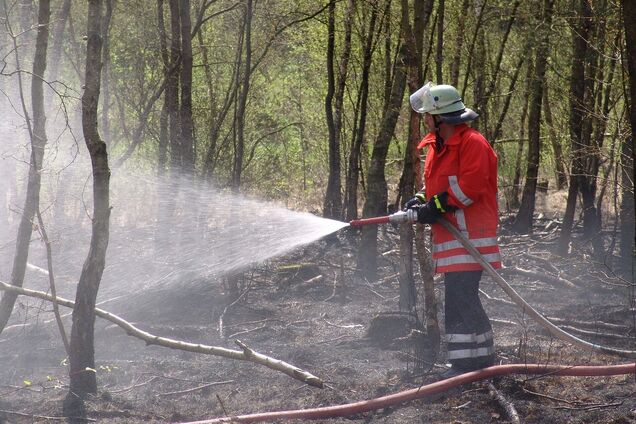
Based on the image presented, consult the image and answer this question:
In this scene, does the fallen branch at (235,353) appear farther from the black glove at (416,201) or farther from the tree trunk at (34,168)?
the black glove at (416,201)

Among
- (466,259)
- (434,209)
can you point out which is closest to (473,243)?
(466,259)

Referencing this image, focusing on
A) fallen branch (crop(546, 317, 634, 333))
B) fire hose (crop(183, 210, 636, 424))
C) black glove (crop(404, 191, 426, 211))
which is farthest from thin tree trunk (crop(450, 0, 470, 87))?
fire hose (crop(183, 210, 636, 424))

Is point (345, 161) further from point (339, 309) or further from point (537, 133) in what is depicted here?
point (339, 309)

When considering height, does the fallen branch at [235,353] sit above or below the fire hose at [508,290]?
below

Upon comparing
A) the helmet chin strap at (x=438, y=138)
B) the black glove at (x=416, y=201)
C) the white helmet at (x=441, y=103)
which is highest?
the white helmet at (x=441, y=103)

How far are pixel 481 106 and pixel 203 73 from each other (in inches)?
177

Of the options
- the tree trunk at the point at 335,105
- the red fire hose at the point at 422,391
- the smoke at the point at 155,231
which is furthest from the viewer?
A: the tree trunk at the point at 335,105

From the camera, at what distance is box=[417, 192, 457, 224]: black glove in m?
5.25

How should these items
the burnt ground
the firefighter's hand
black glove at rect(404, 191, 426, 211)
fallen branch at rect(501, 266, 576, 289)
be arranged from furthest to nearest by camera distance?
fallen branch at rect(501, 266, 576, 289)
black glove at rect(404, 191, 426, 211)
the firefighter's hand
the burnt ground

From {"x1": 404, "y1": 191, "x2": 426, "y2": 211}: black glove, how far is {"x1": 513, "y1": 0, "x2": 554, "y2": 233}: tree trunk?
5321 mm

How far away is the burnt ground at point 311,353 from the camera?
493cm

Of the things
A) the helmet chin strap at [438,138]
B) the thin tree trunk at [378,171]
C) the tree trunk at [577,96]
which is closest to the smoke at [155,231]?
the thin tree trunk at [378,171]

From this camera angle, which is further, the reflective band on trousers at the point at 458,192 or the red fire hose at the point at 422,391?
the reflective band on trousers at the point at 458,192

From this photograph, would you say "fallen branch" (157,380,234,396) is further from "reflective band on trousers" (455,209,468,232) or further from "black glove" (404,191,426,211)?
"reflective band on trousers" (455,209,468,232)
